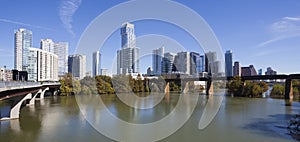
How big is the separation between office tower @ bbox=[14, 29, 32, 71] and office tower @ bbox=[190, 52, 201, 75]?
32.7 meters

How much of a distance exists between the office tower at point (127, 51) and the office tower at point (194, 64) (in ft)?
32.6

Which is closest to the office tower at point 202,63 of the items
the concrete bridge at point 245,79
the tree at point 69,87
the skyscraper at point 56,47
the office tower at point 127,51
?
the concrete bridge at point 245,79

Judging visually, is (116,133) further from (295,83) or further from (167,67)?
(167,67)

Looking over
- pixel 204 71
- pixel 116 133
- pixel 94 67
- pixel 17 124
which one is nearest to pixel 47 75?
pixel 94 67

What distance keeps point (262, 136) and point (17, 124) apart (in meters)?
10.4

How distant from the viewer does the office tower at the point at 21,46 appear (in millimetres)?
54781

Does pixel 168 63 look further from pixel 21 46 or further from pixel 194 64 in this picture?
pixel 21 46

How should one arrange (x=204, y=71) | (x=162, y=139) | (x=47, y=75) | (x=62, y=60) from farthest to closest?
(x=62, y=60) → (x=47, y=75) → (x=204, y=71) → (x=162, y=139)

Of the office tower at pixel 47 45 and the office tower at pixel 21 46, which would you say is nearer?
the office tower at pixel 21 46

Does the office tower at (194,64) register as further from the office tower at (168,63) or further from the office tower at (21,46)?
the office tower at (21,46)

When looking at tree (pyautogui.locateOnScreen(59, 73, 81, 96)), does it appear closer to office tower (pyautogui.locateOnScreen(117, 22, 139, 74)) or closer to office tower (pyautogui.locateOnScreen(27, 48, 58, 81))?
office tower (pyautogui.locateOnScreen(117, 22, 139, 74))

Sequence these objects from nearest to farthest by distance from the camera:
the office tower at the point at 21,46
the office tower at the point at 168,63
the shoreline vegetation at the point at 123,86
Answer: the shoreline vegetation at the point at 123,86 → the office tower at the point at 168,63 → the office tower at the point at 21,46

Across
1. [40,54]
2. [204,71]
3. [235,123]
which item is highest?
[40,54]

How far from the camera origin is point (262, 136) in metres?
9.23
